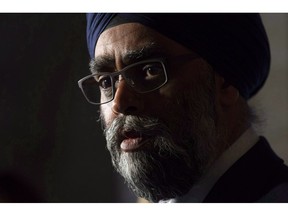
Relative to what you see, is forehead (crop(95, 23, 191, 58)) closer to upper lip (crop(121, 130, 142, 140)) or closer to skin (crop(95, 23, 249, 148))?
skin (crop(95, 23, 249, 148))

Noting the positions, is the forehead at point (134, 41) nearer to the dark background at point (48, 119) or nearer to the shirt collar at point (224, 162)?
the dark background at point (48, 119)

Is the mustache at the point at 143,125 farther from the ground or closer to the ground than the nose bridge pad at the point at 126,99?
closer to the ground

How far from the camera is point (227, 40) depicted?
1.11 meters

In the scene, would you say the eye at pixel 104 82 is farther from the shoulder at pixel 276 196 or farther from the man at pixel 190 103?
the shoulder at pixel 276 196

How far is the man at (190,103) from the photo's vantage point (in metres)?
1.11

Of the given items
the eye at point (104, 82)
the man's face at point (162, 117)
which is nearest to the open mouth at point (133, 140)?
the man's face at point (162, 117)

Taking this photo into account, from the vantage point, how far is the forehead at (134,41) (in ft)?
3.68

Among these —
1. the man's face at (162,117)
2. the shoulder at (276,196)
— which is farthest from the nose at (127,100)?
the shoulder at (276,196)

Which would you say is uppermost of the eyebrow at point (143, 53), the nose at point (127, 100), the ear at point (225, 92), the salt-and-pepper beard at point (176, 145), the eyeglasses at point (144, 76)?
the eyebrow at point (143, 53)

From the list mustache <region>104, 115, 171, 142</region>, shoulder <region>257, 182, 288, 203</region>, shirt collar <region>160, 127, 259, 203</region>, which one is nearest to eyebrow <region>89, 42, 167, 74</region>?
mustache <region>104, 115, 171, 142</region>

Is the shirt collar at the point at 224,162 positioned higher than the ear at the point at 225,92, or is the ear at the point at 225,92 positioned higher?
the ear at the point at 225,92

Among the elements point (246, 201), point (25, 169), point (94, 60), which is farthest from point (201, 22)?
point (25, 169)

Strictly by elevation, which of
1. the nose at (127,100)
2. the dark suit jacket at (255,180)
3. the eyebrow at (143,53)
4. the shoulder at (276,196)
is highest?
the eyebrow at (143,53)
